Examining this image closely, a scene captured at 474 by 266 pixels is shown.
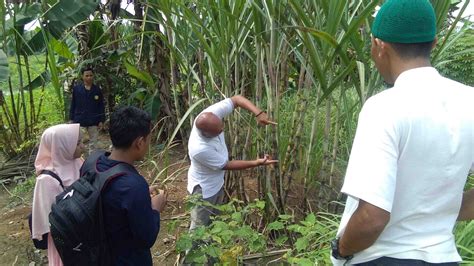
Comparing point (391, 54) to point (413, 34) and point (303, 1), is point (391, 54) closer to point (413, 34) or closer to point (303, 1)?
point (413, 34)

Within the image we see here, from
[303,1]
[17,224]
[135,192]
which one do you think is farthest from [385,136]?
[17,224]

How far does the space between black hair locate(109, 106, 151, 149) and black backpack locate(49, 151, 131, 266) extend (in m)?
0.10

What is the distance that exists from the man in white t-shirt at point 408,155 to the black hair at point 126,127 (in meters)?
0.98

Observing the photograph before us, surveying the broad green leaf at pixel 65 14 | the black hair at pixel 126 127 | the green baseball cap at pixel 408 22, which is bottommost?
the black hair at pixel 126 127

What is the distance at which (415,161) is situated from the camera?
1.09m

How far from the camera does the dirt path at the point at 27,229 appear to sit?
11.9 ft

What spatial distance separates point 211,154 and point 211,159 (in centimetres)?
4

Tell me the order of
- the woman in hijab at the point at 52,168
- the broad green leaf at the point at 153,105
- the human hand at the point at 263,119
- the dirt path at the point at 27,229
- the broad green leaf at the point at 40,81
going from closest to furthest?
the woman in hijab at the point at 52,168
the human hand at the point at 263,119
the dirt path at the point at 27,229
the broad green leaf at the point at 153,105
the broad green leaf at the point at 40,81

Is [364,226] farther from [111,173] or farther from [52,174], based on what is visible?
[52,174]

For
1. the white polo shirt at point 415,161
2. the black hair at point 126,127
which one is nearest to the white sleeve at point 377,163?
the white polo shirt at point 415,161

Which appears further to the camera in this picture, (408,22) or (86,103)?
(86,103)

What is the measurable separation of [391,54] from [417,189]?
1.10 ft

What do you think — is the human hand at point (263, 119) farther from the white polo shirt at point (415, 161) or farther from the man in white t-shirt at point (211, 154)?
the white polo shirt at point (415, 161)

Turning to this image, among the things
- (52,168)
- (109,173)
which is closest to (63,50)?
(52,168)
